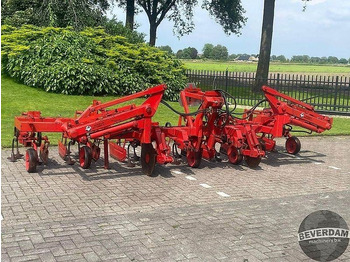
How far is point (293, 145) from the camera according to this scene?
1024 cm

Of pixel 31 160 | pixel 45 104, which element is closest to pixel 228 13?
pixel 45 104

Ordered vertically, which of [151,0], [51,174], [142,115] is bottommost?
[51,174]

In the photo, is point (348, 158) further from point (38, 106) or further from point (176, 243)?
point (38, 106)

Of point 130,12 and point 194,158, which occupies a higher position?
point 130,12

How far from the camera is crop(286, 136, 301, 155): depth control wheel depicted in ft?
33.3

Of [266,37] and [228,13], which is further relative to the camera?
[228,13]

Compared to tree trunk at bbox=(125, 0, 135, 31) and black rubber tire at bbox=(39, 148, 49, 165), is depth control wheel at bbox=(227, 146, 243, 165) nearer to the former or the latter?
black rubber tire at bbox=(39, 148, 49, 165)

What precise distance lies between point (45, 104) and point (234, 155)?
27.5 ft

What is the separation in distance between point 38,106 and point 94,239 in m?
10.7

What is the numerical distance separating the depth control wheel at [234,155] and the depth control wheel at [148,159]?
1724 millimetres

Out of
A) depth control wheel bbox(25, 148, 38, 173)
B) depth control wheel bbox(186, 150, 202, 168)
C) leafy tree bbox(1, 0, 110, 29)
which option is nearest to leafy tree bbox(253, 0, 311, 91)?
leafy tree bbox(1, 0, 110, 29)

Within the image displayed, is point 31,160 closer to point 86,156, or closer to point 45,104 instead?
point 86,156

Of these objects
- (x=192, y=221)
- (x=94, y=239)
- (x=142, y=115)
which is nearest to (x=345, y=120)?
(x=142, y=115)

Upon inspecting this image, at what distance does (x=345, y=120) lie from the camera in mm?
17328
